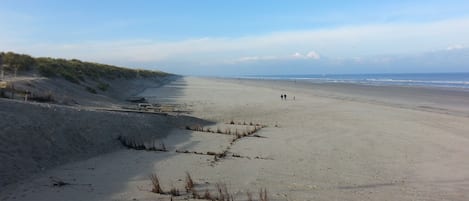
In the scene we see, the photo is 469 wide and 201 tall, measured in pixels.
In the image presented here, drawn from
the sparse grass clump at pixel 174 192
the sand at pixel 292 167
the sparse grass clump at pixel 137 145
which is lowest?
the sand at pixel 292 167

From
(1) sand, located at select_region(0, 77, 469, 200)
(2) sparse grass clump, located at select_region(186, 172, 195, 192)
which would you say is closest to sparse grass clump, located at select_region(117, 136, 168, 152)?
(1) sand, located at select_region(0, 77, 469, 200)

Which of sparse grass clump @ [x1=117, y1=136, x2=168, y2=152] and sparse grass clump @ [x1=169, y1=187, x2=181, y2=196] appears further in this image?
sparse grass clump @ [x1=117, y1=136, x2=168, y2=152]

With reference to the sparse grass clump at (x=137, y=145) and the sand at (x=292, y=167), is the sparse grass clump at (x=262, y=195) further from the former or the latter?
the sparse grass clump at (x=137, y=145)

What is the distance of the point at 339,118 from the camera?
19.9 metres

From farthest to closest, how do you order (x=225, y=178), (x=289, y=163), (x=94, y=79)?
1. (x=94, y=79)
2. (x=289, y=163)
3. (x=225, y=178)

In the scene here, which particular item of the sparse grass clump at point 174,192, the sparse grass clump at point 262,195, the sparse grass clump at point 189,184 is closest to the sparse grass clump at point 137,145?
the sparse grass clump at point 189,184

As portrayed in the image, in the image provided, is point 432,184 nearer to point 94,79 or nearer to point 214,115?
point 214,115

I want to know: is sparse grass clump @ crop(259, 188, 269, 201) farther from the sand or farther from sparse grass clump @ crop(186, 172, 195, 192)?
sparse grass clump @ crop(186, 172, 195, 192)

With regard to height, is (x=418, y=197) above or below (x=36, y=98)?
below

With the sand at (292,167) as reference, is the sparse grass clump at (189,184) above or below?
above

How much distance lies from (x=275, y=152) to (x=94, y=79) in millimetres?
24611

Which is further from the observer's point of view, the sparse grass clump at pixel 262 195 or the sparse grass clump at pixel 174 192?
the sparse grass clump at pixel 174 192

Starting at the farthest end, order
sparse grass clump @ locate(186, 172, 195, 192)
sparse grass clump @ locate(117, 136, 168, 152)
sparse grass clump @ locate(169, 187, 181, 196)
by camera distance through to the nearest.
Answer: sparse grass clump @ locate(117, 136, 168, 152) → sparse grass clump @ locate(186, 172, 195, 192) → sparse grass clump @ locate(169, 187, 181, 196)

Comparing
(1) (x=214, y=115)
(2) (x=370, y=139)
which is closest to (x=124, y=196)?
(2) (x=370, y=139)
